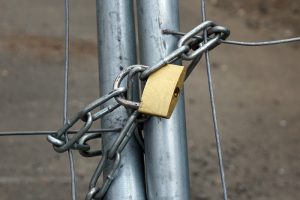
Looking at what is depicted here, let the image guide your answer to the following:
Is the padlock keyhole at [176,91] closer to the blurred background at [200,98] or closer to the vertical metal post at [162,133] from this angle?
the vertical metal post at [162,133]

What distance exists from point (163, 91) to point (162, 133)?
0.06 meters

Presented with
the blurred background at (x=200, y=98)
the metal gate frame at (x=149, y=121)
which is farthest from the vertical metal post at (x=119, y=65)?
the blurred background at (x=200, y=98)

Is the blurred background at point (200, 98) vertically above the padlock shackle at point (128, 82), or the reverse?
the blurred background at point (200, 98)

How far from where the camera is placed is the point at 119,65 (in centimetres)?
77

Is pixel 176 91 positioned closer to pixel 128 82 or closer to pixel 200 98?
pixel 128 82

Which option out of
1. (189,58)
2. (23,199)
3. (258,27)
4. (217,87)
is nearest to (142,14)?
(189,58)

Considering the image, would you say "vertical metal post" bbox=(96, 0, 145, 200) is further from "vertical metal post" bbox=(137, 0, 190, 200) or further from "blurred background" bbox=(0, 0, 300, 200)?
"blurred background" bbox=(0, 0, 300, 200)

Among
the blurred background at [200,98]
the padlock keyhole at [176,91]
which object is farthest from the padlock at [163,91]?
the blurred background at [200,98]

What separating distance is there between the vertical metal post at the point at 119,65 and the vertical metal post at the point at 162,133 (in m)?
0.02

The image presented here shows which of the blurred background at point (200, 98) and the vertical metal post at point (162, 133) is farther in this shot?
the blurred background at point (200, 98)

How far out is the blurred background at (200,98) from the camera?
7.85 feet

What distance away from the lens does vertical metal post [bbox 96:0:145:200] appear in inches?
29.6

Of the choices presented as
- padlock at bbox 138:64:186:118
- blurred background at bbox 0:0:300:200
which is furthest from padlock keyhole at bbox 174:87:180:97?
blurred background at bbox 0:0:300:200

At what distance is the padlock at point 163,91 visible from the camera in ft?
2.23
